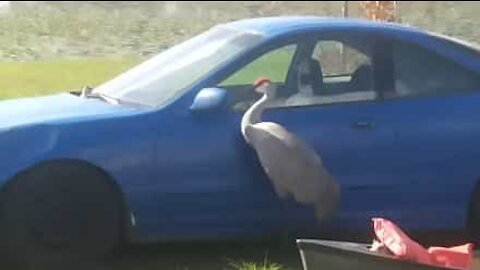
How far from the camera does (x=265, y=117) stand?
738 cm

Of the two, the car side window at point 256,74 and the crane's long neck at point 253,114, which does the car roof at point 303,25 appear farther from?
the crane's long neck at point 253,114

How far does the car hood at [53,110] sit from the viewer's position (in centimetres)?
717

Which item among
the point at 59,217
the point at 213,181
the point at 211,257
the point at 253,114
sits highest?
the point at 253,114

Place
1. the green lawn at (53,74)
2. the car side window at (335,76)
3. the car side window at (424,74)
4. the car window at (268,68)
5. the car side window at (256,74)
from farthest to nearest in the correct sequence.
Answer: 1. the green lawn at (53,74)
2. the car side window at (424,74)
3. the car side window at (335,76)
4. the car window at (268,68)
5. the car side window at (256,74)

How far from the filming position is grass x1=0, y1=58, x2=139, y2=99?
12.7 meters

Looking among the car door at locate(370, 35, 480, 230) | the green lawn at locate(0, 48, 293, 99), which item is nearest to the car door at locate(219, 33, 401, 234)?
the car door at locate(370, 35, 480, 230)

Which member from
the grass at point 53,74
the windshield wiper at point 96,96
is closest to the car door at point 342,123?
the windshield wiper at point 96,96

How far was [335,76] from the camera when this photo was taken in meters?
7.91

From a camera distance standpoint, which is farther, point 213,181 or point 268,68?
point 268,68

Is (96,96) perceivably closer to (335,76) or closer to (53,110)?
(53,110)

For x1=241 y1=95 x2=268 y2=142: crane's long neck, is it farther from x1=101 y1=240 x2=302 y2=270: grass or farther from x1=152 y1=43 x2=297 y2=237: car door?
x1=101 y1=240 x2=302 y2=270: grass

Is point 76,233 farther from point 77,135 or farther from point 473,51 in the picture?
point 473,51

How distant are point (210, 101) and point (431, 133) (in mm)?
1469

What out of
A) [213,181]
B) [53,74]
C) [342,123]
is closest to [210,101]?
[213,181]
